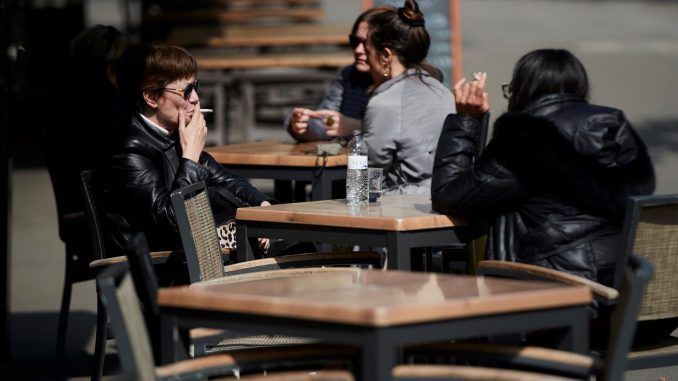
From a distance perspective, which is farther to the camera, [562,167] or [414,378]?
[562,167]

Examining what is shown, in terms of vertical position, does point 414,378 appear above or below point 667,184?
above

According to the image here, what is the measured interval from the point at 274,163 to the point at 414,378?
11.2ft

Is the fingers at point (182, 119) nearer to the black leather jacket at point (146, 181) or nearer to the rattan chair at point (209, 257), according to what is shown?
the black leather jacket at point (146, 181)

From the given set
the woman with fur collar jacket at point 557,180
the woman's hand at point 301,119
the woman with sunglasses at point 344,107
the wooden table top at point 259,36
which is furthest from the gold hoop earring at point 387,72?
the wooden table top at point 259,36

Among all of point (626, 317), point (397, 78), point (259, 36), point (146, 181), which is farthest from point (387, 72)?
point (259, 36)

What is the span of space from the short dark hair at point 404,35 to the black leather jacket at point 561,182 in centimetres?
181

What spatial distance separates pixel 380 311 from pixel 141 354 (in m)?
0.59

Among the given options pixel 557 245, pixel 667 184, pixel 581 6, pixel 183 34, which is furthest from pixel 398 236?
pixel 581 6

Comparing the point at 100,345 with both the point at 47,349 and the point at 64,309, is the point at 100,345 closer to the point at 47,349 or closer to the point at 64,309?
the point at 64,309

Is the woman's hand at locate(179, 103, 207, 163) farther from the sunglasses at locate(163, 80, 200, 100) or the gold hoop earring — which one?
the gold hoop earring

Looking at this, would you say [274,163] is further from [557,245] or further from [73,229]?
[557,245]

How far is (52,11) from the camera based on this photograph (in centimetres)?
1725

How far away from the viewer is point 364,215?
456 centimetres

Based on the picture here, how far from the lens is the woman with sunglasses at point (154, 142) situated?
17.1ft
